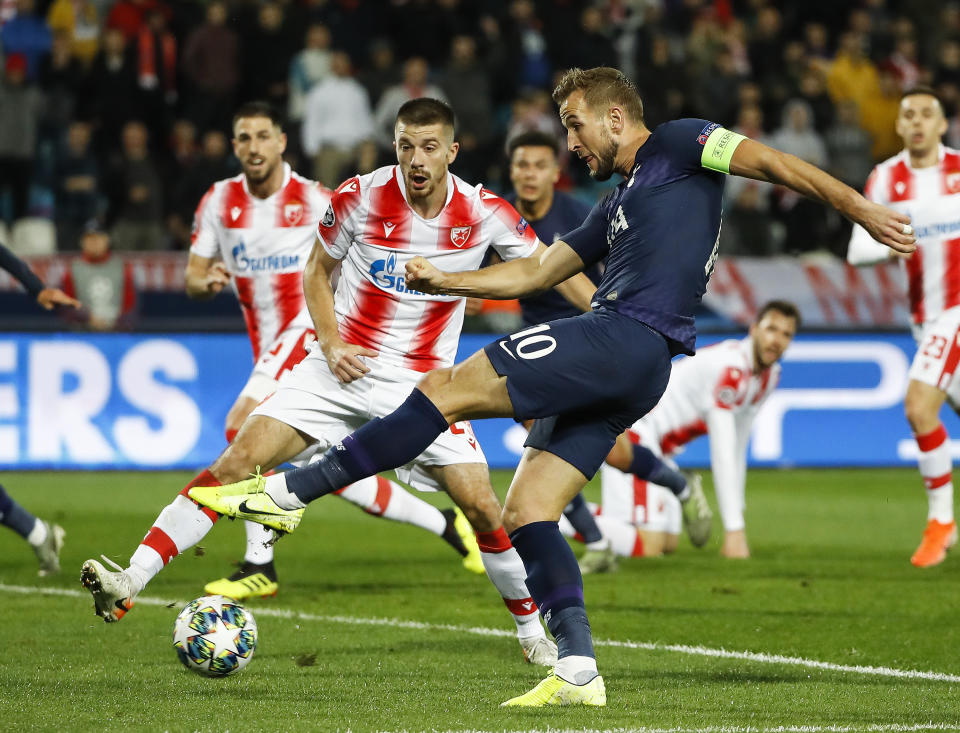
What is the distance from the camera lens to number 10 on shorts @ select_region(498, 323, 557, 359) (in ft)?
17.5

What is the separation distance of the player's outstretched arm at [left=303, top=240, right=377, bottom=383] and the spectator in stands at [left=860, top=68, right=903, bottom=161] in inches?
554

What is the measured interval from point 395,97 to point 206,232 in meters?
8.90

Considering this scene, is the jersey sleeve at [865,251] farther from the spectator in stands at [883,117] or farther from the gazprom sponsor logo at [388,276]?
the spectator in stands at [883,117]

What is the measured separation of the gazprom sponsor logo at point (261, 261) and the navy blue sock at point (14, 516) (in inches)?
71.4

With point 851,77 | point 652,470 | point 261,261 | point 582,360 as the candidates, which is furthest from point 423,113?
point 851,77

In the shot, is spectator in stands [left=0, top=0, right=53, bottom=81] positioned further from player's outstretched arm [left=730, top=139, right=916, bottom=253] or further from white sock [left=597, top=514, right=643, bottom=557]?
player's outstretched arm [left=730, top=139, right=916, bottom=253]

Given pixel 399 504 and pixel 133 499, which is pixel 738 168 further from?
pixel 133 499

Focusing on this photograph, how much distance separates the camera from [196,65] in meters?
17.5

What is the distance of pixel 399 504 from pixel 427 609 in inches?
44.3

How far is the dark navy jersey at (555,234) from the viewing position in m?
9.00

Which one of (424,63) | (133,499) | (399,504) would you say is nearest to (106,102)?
(424,63)

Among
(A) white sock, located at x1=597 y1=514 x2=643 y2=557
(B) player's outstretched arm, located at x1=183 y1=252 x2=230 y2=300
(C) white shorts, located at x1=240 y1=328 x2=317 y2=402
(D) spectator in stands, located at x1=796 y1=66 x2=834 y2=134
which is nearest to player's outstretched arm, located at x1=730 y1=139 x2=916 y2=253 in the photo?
(B) player's outstretched arm, located at x1=183 y1=252 x2=230 y2=300

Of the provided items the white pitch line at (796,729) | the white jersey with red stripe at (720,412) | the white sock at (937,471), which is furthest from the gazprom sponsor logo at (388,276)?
the white sock at (937,471)

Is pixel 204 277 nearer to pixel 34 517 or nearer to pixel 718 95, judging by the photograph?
pixel 34 517
